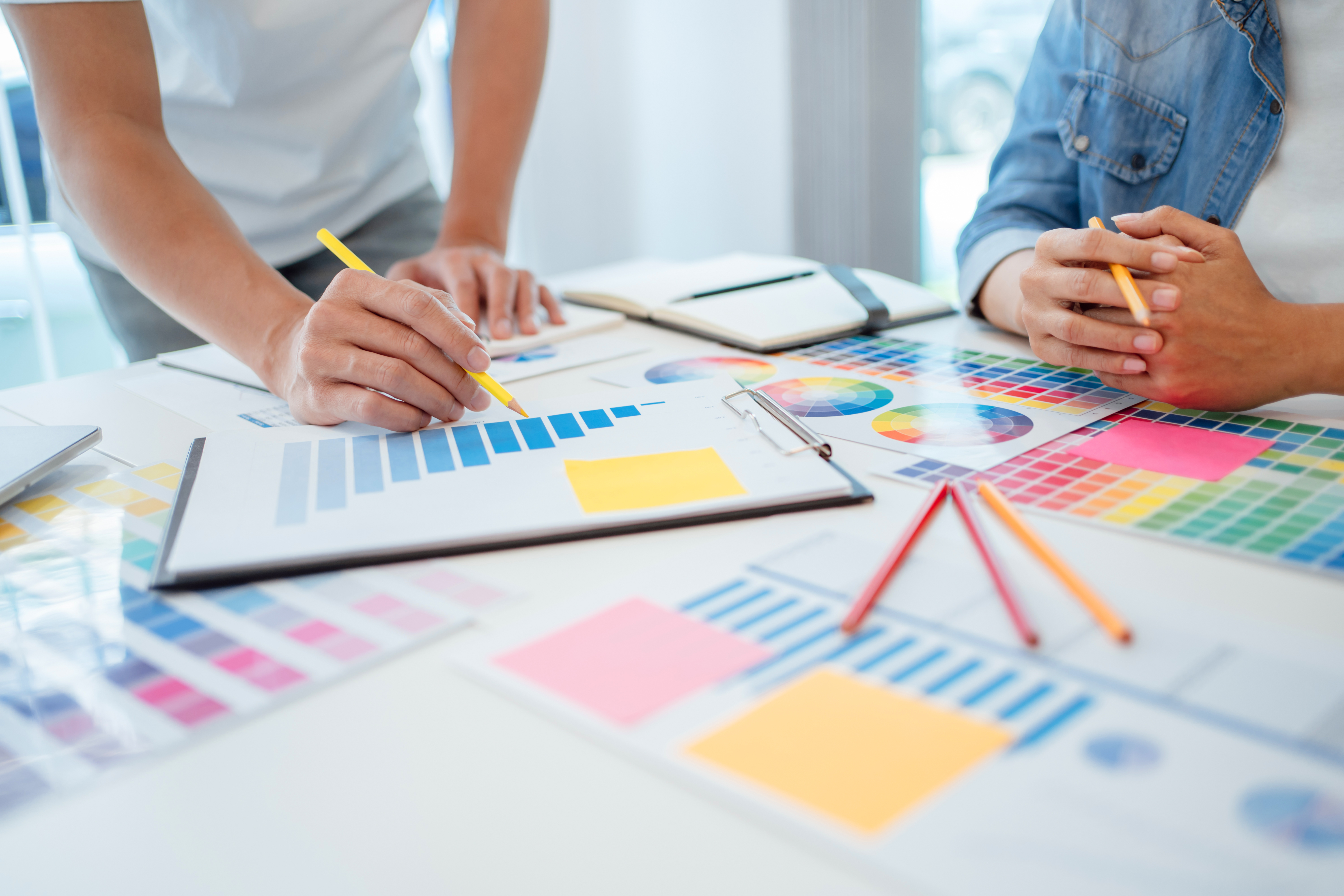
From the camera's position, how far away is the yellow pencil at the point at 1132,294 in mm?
634

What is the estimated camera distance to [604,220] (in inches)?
117

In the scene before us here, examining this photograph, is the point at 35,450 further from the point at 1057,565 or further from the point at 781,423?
the point at 1057,565

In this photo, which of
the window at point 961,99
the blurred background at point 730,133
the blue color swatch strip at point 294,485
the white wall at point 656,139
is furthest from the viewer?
the window at point 961,99

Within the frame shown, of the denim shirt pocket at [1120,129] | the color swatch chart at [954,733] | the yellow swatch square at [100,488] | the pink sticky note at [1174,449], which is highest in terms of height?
the denim shirt pocket at [1120,129]

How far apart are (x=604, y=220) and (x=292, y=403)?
7.78 ft

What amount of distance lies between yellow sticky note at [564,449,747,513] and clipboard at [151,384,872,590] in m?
0.01

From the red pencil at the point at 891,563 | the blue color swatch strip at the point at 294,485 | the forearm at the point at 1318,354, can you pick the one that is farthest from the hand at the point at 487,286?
the forearm at the point at 1318,354

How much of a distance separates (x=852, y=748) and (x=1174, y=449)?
39 centimetres

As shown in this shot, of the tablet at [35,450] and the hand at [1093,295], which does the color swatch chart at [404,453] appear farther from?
the hand at [1093,295]

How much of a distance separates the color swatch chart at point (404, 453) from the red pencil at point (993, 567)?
0.24m

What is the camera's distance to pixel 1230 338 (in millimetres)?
641

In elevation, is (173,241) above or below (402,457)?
above

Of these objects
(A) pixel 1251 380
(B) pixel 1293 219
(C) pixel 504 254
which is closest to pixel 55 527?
(C) pixel 504 254

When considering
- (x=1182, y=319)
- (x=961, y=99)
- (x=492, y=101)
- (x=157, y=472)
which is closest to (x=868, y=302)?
(x=1182, y=319)
